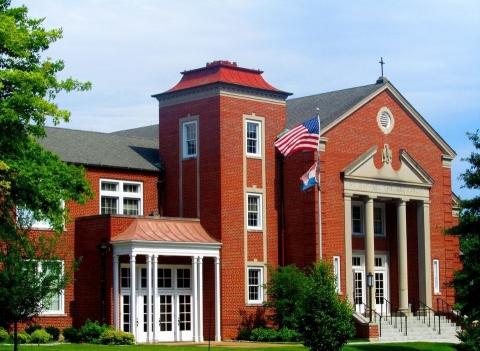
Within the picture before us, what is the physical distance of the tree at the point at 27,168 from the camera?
3045 cm

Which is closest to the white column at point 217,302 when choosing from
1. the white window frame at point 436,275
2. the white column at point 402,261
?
the white column at point 402,261

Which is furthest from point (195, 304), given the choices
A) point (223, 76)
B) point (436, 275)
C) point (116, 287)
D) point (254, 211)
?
point (436, 275)

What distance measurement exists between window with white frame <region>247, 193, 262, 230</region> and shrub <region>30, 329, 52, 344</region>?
1100 cm

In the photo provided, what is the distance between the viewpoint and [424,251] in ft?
179

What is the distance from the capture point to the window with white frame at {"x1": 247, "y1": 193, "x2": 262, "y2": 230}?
1938 inches

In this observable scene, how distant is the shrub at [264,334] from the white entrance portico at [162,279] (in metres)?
1.53

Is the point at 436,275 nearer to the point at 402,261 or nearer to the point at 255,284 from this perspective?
the point at 402,261

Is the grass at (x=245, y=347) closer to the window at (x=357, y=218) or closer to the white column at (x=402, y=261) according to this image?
the white column at (x=402, y=261)

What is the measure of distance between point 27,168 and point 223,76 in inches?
700

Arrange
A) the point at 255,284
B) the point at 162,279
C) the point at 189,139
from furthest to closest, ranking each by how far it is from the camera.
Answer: the point at 189,139, the point at 255,284, the point at 162,279

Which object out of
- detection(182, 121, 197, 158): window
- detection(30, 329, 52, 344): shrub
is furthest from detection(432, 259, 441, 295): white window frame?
detection(30, 329, 52, 344): shrub

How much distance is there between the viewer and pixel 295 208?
4972 cm

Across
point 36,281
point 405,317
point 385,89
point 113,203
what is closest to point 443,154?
point 385,89

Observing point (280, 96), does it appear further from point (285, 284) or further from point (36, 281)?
point (36, 281)
